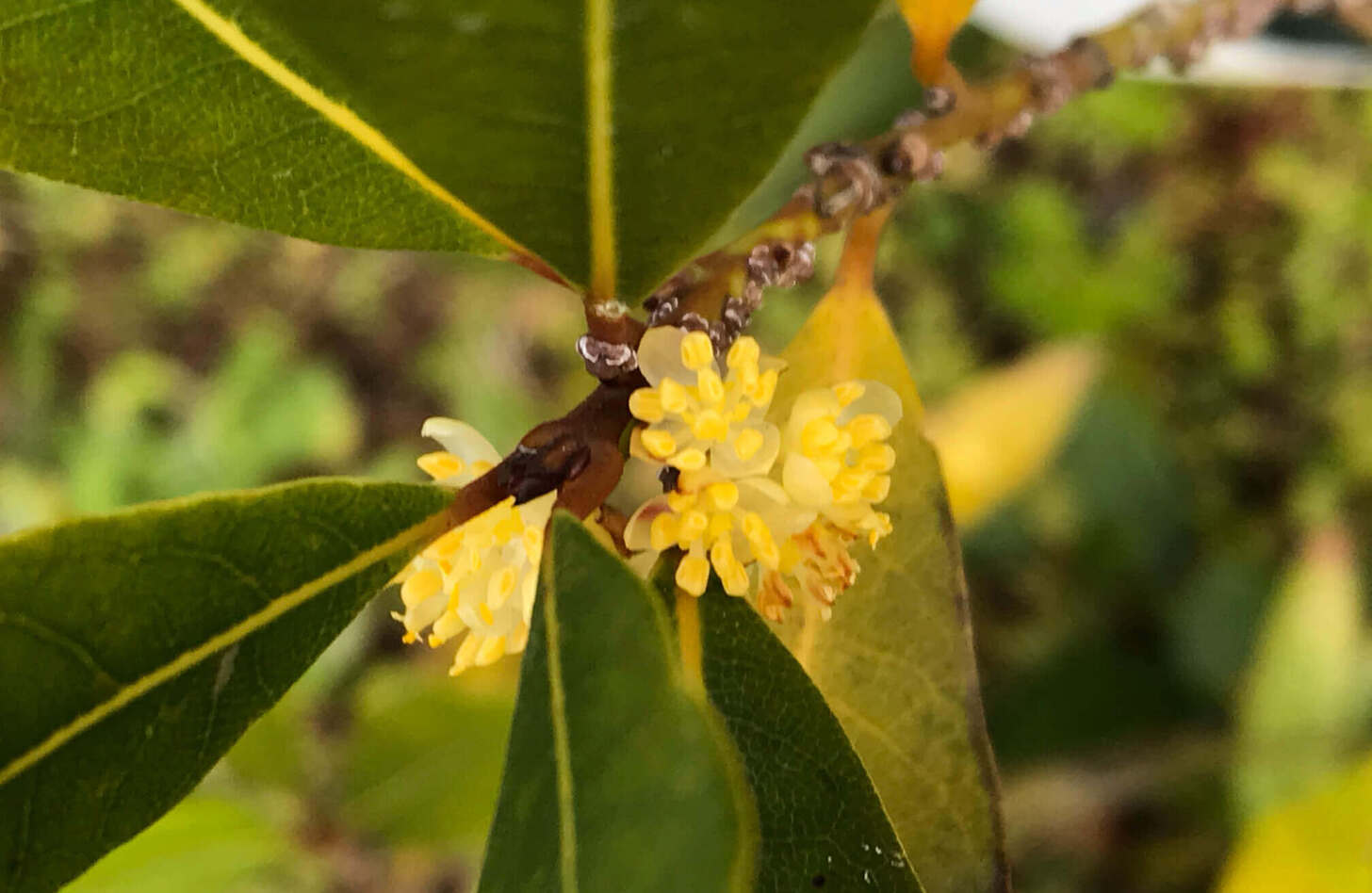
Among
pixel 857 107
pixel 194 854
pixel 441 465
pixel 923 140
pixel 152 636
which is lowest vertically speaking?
pixel 194 854


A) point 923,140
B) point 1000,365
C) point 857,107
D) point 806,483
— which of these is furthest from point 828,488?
point 1000,365

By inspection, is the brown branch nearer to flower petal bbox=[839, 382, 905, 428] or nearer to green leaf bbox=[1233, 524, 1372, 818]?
flower petal bbox=[839, 382, 905, 428]

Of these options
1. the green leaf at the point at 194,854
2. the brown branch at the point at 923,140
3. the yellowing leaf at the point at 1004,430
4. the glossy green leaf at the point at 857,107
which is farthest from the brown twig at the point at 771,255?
the green leaf at the point at 194,854

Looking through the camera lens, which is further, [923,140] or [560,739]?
[923,140]

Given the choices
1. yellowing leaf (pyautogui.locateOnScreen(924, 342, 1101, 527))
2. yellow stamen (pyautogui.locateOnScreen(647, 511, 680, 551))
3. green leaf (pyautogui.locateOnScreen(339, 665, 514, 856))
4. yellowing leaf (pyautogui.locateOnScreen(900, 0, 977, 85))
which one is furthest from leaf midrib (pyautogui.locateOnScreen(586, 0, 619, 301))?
green leaf (pyautogui.locateOnScreen(339, 665, 514, 856))

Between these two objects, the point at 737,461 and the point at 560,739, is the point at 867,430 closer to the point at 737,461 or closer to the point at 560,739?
the point at 737,461

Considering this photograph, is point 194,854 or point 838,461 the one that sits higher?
point 838,461

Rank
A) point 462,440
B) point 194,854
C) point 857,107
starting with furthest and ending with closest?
point 194,854 → point 857,107 → point 462,440
